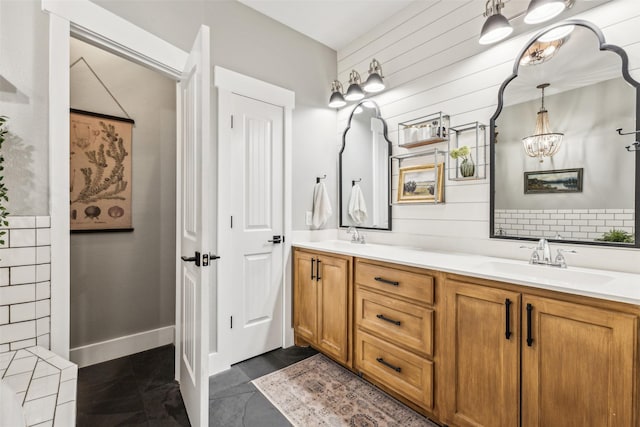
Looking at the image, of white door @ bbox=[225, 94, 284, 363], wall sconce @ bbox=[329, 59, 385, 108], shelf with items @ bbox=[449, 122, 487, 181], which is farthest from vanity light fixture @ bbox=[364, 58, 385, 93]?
white door @ bbox=[225, 94, 284, 363]

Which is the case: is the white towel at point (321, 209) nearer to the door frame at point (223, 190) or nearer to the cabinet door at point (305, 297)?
the cabinet door at point (305, 297)

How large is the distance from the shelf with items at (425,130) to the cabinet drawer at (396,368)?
4.88 ft

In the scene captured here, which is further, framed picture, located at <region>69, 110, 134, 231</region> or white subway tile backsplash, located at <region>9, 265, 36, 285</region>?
framed picture, located at <region>69, 110, 134, 231</region>

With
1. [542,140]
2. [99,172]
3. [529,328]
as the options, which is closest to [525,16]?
[542,140]

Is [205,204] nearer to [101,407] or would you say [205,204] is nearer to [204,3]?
[101,407]

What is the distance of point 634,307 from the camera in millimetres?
1061

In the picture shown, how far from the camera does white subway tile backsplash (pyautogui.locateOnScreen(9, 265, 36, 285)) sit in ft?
4.37

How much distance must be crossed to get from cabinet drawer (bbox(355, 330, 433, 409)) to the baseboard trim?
1.77 metres

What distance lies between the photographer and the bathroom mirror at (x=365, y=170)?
8.71 ft

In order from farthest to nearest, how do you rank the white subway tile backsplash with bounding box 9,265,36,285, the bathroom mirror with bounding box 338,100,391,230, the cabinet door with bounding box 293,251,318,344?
the bathroom mirror with bounding box 338,100,391,230, the cabinet door with bounding box 293,251,318,344, the white subway tile backsplash with bounding box 9,265,36,285

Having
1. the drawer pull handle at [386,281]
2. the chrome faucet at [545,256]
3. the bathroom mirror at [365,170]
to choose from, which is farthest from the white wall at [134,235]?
the chrome faucet at [545,256]

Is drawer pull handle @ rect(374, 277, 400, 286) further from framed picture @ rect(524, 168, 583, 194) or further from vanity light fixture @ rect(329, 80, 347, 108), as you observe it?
vanity light fixture @ rect(329, 80, 347, 108)

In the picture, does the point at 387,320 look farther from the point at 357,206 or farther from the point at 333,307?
the point at 357,206

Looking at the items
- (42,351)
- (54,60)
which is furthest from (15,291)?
(54,60)
